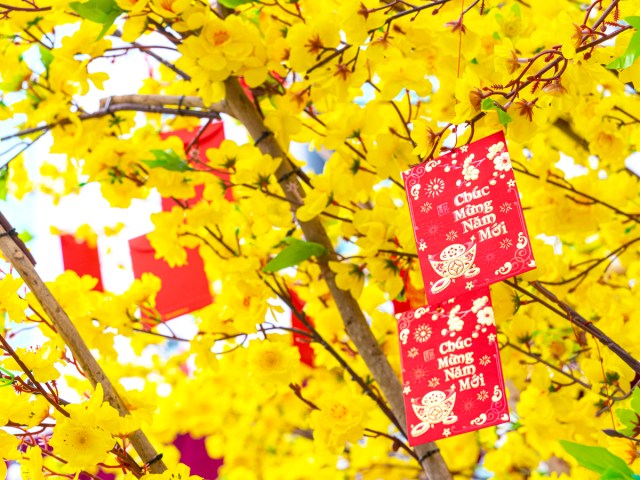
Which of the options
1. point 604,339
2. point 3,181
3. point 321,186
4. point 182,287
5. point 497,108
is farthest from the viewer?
point 182,287

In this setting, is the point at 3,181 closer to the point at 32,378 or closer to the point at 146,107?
the point at 146,107

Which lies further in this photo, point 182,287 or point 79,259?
point 79,259

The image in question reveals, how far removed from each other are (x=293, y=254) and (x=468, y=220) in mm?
437

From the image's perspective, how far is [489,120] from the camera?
0.85 m

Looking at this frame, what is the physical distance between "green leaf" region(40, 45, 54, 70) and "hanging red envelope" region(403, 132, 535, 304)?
2.76 feet

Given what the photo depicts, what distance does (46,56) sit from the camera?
1.40m

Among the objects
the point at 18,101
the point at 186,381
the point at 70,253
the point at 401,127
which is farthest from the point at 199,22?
the point at 186,381

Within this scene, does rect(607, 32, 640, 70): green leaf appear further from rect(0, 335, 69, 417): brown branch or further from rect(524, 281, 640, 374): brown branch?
rect(0, 335, 69, 417): brown branch

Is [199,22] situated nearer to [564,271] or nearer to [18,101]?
[18,101]

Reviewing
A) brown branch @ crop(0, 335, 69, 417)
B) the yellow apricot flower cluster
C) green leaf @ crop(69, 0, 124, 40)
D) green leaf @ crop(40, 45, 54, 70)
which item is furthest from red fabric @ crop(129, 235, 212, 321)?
brown branch @ crop(0, 335, 69, 417)

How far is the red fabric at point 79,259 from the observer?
192cm

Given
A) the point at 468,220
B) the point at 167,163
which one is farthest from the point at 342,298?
the point at 468,220

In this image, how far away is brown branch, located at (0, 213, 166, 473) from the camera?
901 mm

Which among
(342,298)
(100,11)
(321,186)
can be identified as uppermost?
(100,11)
